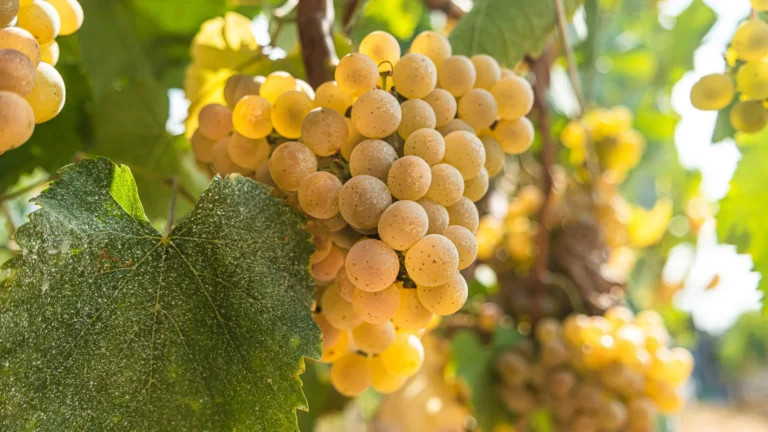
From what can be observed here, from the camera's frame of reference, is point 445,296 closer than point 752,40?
Yes

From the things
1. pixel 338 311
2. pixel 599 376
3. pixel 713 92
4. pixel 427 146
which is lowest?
pixel 599 376

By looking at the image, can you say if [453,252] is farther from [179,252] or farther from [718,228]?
[718,228]

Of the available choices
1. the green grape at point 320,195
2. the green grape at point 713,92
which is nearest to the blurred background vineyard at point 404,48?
the green grape at point 713,92

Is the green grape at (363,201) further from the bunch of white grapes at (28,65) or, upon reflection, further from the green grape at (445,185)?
the bunch of white grapes at (28,65)

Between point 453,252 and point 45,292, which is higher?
point 453,252

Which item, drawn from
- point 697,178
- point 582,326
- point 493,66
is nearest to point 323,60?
point 493,66

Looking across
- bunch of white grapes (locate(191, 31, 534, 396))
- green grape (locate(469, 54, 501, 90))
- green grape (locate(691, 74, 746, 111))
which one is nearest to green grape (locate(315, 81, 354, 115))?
bunch of white grapes (locate(191, 31, 534, 396))

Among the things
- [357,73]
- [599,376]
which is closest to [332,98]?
[357,73]

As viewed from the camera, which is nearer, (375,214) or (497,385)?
(375,214)

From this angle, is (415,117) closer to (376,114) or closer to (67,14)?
(376,114)
